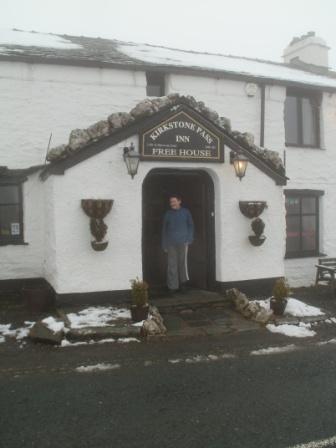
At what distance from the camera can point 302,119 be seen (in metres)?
11.8

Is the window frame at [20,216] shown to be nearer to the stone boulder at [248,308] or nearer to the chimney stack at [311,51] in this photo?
the stone boulder at [248,308]

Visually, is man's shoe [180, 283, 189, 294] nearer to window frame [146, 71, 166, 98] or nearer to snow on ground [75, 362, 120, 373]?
snow on ground [75, 362, 120, 373]

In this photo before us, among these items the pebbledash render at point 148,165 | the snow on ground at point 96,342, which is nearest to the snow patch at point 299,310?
the pebbledash render at point 148,165

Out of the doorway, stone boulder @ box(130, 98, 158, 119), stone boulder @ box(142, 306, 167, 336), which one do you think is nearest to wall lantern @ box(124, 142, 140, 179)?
stone boulder @ box(130, 98, 158, 119)

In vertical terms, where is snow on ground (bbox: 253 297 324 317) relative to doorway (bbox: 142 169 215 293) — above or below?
below

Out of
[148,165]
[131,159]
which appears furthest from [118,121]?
[148,165]

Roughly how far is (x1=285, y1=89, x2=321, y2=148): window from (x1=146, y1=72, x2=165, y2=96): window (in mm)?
3665

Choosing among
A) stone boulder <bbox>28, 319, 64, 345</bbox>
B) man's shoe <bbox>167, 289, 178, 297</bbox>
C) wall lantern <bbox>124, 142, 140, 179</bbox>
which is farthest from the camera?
man's shoe <bbox>167, 289, 178, 297</bbox>

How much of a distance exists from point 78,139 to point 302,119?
23.4 feet

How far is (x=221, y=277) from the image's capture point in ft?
27.5

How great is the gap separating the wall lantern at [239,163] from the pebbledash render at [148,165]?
0.08 m

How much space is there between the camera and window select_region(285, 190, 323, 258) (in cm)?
1136

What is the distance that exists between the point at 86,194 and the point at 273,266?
424 centimetres

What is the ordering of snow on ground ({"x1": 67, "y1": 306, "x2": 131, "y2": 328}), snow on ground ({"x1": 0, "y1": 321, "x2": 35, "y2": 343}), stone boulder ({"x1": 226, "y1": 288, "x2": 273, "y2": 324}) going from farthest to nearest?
stone boulder ({"x1": 226, "y1": 288, "x2": 273, "y2": 324}), snow on ground ({"x1": 67, "y1": 306, "x2": 131, "y2": 328}), snow on ground ({"x1": 0, "y1": 321, "x2": 35, "y2": 343})
